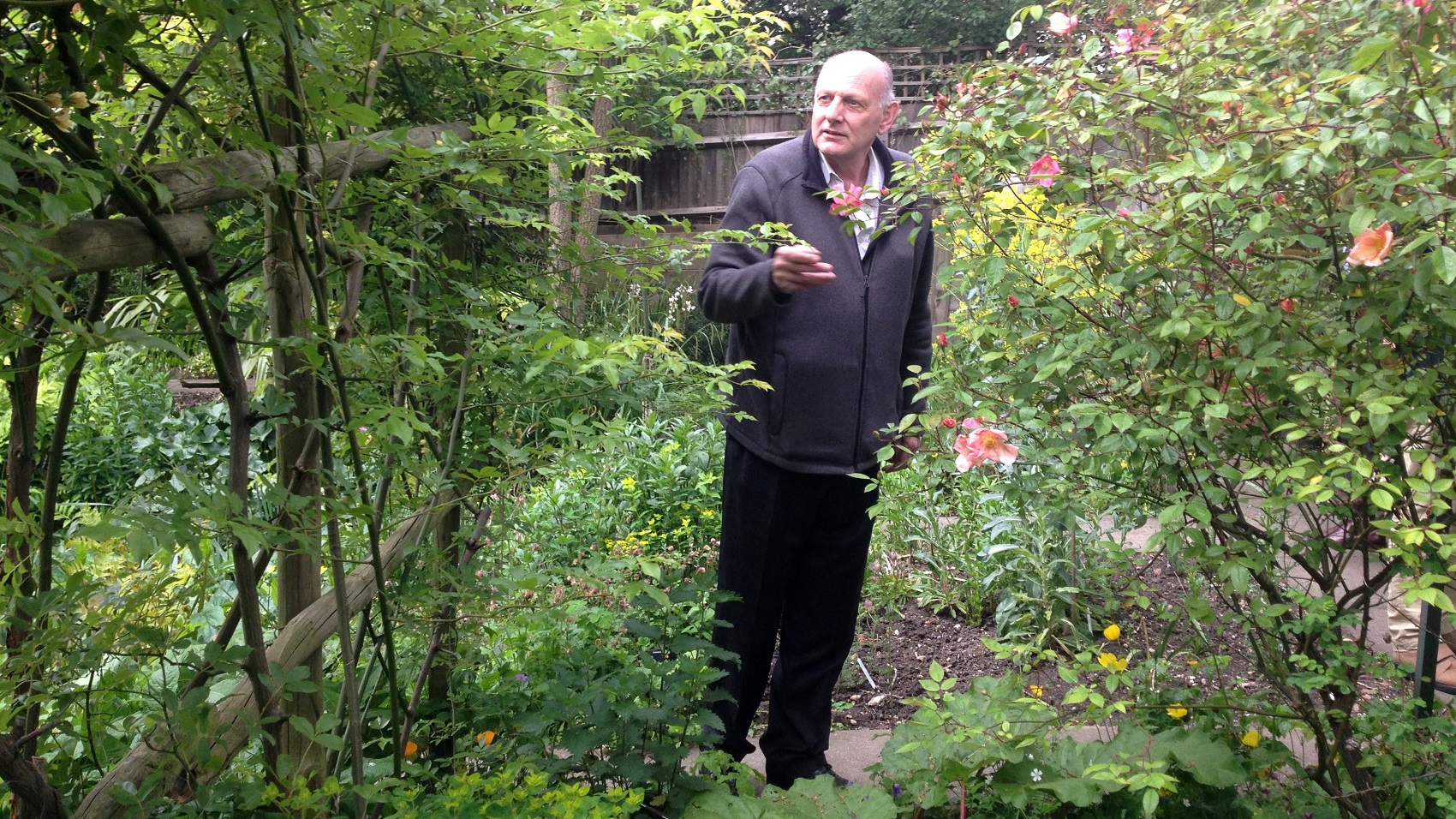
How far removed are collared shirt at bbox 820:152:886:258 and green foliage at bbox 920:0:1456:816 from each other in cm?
22

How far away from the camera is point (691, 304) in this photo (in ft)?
25.6

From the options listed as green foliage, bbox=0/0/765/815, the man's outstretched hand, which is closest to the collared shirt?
the man's outstretched hand

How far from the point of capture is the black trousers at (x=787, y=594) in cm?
252

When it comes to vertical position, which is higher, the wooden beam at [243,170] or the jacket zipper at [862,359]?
the wooden beam at [243,170]

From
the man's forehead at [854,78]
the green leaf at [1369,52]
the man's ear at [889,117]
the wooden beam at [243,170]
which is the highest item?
the man's forehead at [854,78]

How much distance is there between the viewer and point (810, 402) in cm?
→ 246

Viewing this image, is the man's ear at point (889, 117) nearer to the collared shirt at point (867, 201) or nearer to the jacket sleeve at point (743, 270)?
the collared shirt at point (867, 201)

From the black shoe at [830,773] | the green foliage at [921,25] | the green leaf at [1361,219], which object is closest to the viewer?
the green leaf at [1361,219]

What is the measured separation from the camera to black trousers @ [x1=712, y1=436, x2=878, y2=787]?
2520mm

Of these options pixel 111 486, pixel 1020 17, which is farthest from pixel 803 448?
pixel 111 486

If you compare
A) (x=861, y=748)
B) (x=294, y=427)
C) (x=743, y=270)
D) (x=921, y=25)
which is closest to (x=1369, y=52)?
(x=743, y=270)

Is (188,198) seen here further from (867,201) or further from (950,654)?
(950,654)

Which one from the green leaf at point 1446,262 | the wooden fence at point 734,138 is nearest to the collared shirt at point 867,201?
the green leaf at point 1446,262

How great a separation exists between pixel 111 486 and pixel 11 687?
465cm
